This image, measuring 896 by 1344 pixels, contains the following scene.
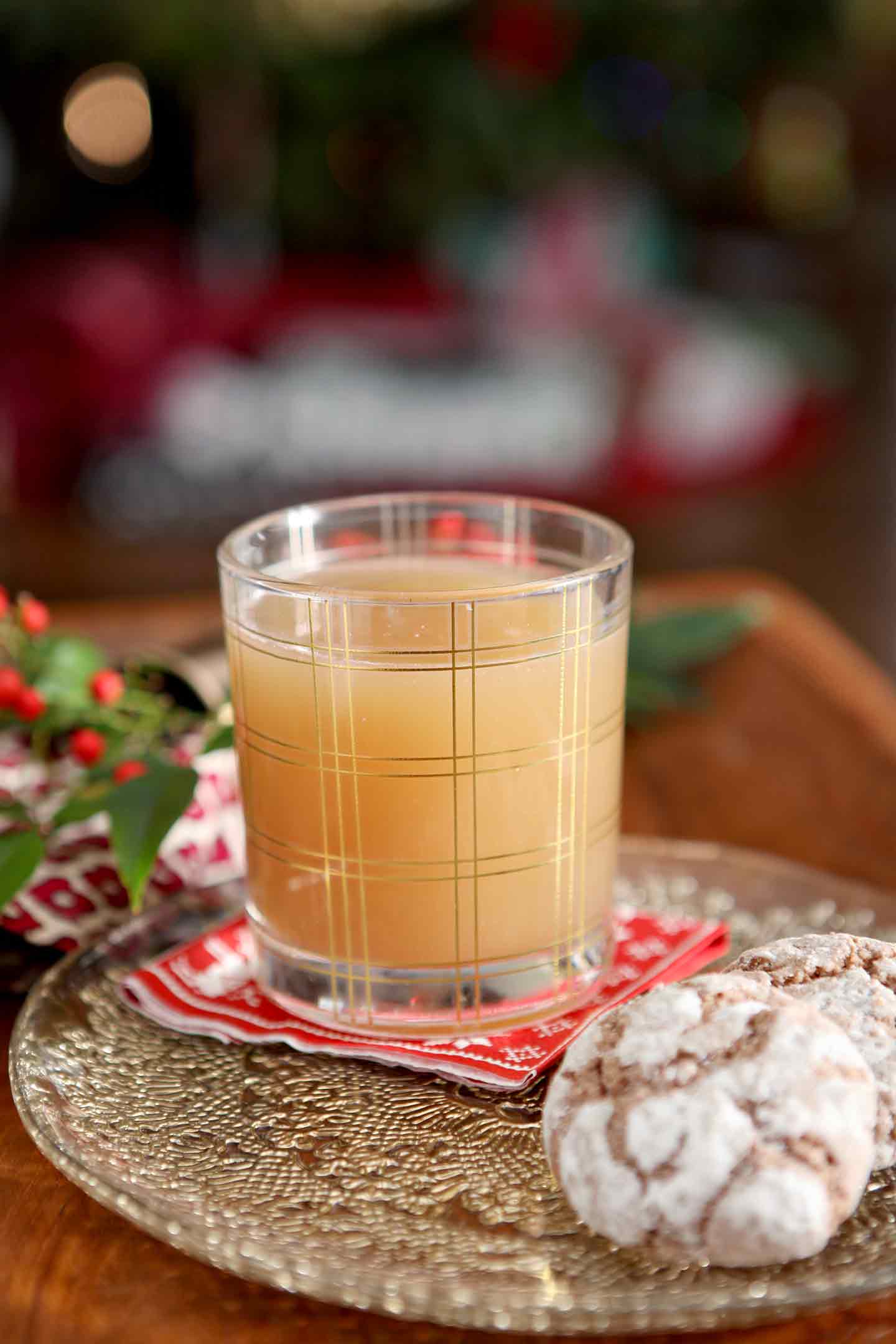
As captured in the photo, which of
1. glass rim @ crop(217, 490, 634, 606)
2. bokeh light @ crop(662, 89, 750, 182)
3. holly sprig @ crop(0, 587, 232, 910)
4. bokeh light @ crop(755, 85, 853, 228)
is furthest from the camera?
bokeh light @ crop(755, 85, 853, 228)

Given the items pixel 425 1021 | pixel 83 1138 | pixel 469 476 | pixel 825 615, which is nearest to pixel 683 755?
pixel 425 1021

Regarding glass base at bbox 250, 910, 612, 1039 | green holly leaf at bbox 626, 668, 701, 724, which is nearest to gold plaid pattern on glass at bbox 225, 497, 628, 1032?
glass base at bbox 250, 910, 612, 1039

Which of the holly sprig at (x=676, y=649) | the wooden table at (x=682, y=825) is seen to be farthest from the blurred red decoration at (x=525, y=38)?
the holly sprig at (x=676, y=649)

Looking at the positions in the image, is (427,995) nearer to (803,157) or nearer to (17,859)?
(17,859)

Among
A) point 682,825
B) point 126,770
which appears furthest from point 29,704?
point 682,825

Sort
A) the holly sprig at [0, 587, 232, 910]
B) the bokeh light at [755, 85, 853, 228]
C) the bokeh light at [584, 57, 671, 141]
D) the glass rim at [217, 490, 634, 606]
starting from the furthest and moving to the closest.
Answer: the bokeh light at [755, 85, 853, 228]
the bokeh light at [584, 57, 671, 141]
the holly sprig at [0, 587, 232, 910]
the glass rim at [217, 490, 634, 606]

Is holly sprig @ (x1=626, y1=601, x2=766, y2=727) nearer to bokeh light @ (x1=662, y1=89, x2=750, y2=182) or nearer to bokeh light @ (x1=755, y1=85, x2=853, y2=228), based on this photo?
bokeh light @ (x1=662, y1=89, x2=750, y2=182)

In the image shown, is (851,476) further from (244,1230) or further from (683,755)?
(244,1230)
